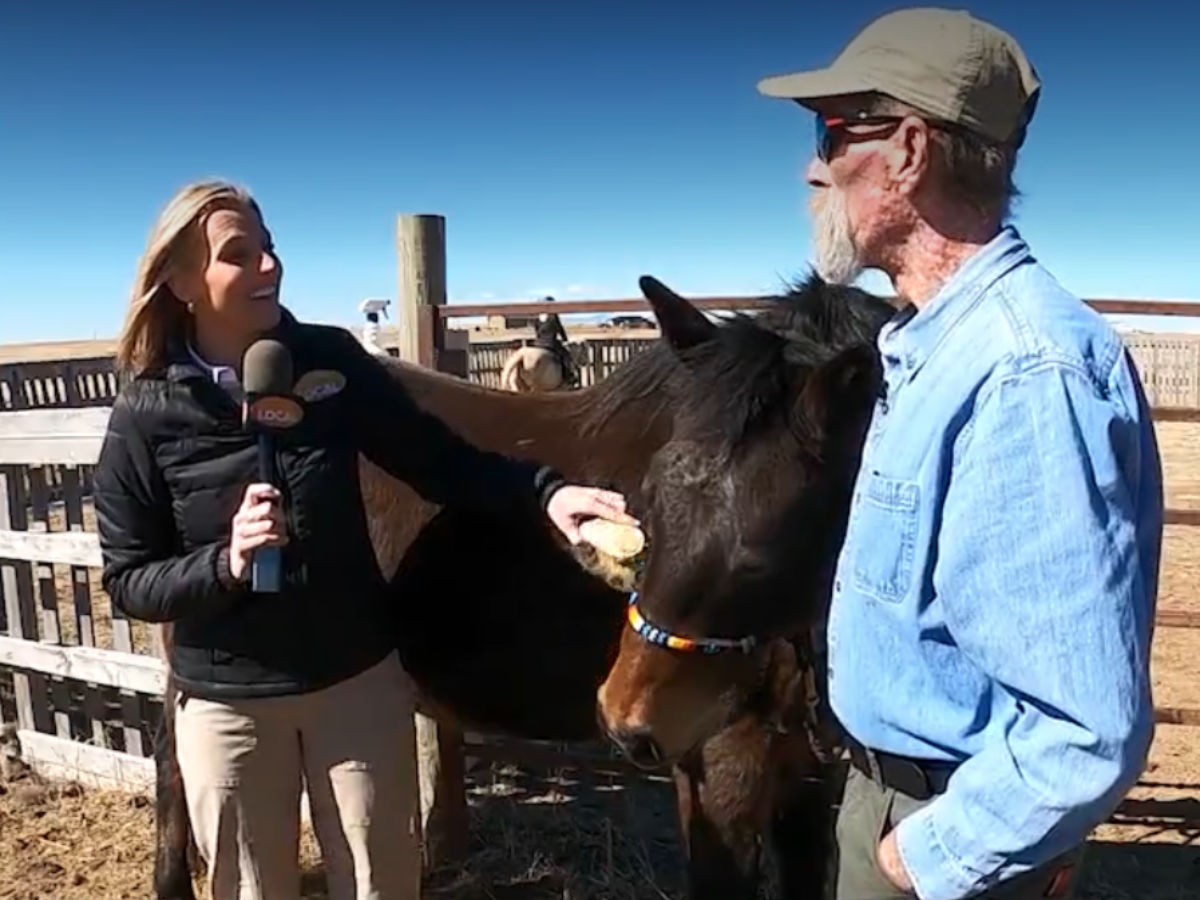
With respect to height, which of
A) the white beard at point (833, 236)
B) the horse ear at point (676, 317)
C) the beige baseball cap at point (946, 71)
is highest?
the beige baseball cap at point (946, 71)

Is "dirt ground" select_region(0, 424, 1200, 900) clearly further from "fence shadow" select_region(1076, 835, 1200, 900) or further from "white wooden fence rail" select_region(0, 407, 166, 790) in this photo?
"white wooden fence rail" select_region(0, 407, 166, 790)

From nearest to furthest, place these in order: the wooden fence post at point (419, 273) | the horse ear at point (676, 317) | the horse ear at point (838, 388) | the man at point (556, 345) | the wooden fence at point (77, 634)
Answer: the horse ear at point (838, 388) < the horse ear at point (676, 317) < the wooden fence post at point (419, 273) < the wooden fence at point (77, 634) < the man at point (556, 345)

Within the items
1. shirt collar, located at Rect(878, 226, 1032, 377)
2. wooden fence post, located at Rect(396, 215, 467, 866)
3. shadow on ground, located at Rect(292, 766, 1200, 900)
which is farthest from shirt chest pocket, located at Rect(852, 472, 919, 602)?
wooden fence post, located at Rect(396, 215, 467, 866)

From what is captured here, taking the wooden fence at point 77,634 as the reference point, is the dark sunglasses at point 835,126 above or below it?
above

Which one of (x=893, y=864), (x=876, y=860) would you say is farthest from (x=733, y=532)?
(x=893, y=864)

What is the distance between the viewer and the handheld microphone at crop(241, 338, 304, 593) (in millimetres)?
1975

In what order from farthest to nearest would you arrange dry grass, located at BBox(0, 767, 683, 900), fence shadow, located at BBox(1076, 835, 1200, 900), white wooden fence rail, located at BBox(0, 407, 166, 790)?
white wooden fence rail, located at BBox(0, 407, 166, 790) → dry grass, located at BBox(0, 767, 683, 900) → fence shadow, located at BBox(1076, 835, 1200, 900)

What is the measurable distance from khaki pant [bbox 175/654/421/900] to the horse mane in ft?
3.12

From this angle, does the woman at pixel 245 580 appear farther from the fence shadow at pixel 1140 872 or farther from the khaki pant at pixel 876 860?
the fence shadow at pixel 1140 872

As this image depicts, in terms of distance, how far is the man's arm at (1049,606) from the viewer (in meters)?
1.09

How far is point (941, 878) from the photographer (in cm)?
125

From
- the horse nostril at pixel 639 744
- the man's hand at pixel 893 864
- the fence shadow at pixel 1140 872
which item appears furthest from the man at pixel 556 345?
the man's hand at pixel 893 864

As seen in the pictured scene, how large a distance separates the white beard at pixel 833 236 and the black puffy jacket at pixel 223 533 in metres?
1.19

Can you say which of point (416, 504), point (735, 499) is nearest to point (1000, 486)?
point (735, 499)
